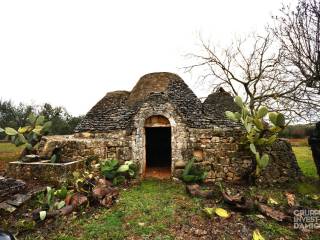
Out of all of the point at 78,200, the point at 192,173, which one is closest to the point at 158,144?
the point at 192,173

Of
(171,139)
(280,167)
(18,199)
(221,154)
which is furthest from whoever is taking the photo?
(171,139)

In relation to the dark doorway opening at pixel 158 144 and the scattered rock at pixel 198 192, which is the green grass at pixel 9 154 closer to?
the dark doorway opening at pixel 158 144

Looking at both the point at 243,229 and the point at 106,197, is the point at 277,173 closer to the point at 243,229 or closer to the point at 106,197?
the point at 243,229

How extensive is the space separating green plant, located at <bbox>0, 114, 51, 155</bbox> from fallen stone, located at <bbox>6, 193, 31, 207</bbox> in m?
3.24

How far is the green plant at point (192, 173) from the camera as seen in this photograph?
7.73 m

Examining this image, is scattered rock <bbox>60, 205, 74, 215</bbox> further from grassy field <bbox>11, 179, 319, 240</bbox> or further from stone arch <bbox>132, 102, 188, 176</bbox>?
stone arch <bbox>132, 102, 188, 176</bbox>

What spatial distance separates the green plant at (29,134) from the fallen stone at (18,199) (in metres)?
3.24

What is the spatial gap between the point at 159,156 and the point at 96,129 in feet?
14.0

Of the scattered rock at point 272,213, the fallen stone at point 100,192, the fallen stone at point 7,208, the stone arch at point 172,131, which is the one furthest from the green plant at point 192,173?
the fallen stone at point 7,208

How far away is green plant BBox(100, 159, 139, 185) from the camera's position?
7832 mm

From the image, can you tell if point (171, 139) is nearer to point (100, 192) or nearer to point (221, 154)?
point (221, 154)

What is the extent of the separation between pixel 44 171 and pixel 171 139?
13.5 ft

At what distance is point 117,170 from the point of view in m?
7.94

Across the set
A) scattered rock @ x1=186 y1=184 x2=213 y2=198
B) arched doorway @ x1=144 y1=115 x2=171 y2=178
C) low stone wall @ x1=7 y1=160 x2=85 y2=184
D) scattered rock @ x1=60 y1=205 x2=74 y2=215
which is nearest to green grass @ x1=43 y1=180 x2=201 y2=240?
scattered rock @ x1=186 y1=184 x2=213 y2=198
